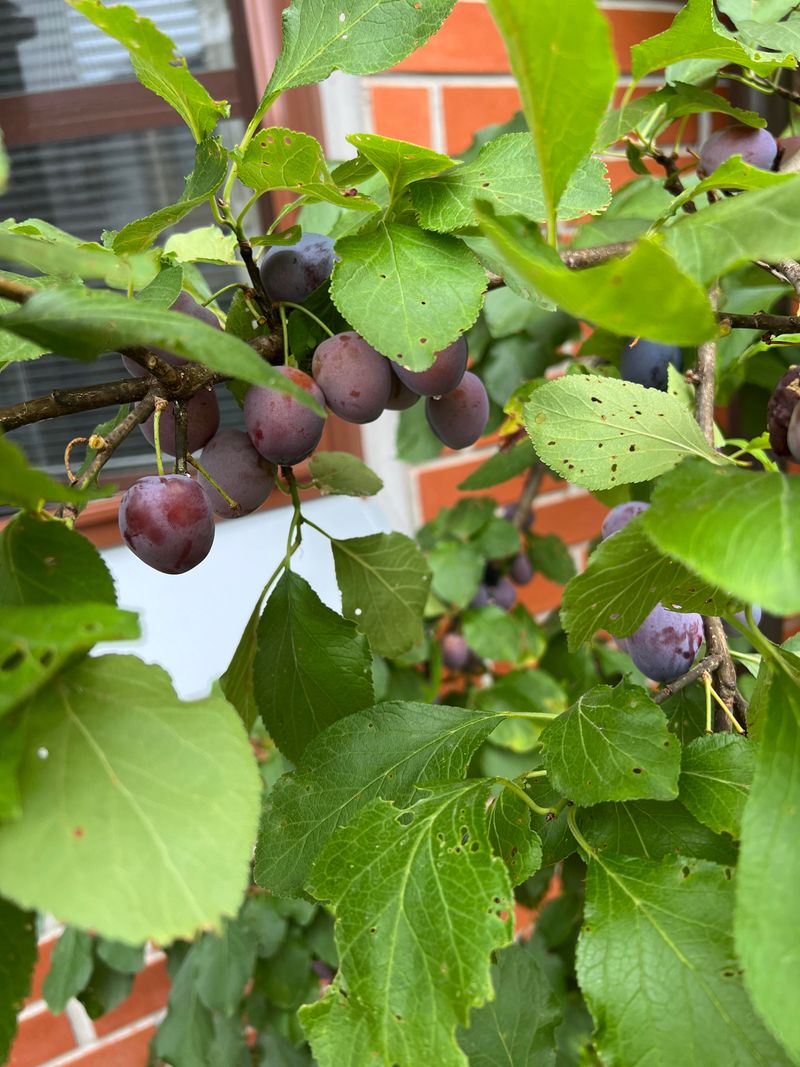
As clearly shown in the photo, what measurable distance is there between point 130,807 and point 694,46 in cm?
36

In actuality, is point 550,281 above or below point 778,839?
above

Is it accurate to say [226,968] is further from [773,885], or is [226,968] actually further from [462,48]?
[462,48]

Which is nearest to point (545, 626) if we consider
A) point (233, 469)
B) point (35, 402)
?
point (233, 469)

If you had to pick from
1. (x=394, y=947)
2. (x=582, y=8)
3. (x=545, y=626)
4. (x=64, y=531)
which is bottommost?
(x=545, y=626)

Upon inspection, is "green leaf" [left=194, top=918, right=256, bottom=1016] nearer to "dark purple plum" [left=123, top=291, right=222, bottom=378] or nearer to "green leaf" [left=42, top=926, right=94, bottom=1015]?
"green leaf" [left=42, top=926, right=94, bottom=1015]

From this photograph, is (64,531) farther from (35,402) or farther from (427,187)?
(427,187)

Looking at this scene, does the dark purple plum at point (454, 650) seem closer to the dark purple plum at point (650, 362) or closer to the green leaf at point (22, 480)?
the dark purple plum at point (650, 362)

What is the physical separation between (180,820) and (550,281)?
0.15 m

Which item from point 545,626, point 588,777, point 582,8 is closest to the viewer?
point 582,8

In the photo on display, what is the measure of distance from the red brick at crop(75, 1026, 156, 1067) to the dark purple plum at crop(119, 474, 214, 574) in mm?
951

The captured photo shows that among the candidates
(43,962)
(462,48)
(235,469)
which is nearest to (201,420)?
(235,469)

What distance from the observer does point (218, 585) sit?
0.92 metres

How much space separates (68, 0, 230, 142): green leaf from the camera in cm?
25

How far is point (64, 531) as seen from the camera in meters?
0.24
